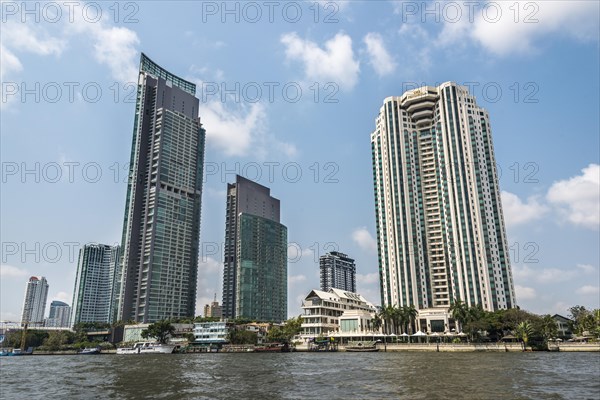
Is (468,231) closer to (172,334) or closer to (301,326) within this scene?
(301,326)

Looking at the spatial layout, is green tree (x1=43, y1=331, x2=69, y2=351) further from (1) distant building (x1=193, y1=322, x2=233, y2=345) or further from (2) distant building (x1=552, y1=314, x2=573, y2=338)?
(2) distant building (x1=552, y1=314, x2=573, y2=338)

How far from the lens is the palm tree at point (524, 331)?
10712 centimetres

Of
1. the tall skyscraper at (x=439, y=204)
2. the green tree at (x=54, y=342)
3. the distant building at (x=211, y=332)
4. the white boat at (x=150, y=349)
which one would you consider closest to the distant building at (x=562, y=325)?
the tall skyscraper at (x=439, y=204)

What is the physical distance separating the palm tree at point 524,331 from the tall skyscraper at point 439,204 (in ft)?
135

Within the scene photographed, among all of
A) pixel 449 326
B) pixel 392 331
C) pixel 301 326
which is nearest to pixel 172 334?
pixel 301 326

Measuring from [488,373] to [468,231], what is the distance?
378ft

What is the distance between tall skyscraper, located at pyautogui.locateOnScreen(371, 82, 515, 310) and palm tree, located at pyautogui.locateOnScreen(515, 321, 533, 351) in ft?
135

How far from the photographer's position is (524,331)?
355 feet

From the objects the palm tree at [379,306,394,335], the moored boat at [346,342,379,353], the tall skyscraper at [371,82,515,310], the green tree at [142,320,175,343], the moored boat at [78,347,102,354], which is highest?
the tall skyscraper at [371,82,515,310]

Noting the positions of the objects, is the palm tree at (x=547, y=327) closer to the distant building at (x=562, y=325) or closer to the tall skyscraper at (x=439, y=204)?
the tall skyscraper at (x=439, y=204)

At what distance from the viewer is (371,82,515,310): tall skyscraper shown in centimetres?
15750

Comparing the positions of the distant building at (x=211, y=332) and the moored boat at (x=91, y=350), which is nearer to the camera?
the distant building at (x=211, y=332)

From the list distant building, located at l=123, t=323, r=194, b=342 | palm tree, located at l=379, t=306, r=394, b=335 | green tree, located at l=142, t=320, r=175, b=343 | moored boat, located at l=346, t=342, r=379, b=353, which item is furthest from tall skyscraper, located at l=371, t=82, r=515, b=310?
green tree, located at l=142, t=320, r=175, b=343

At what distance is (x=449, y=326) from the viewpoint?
147 m
